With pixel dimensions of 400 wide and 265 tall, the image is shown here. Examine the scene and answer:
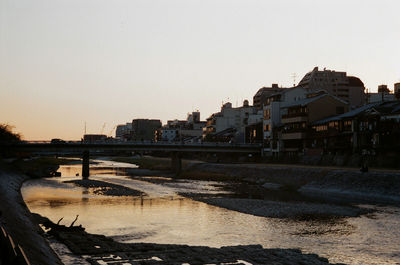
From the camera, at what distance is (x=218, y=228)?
106 feet

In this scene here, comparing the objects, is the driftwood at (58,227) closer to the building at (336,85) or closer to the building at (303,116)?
the building at (303,116)

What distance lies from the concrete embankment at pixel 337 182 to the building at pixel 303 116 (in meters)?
21.6

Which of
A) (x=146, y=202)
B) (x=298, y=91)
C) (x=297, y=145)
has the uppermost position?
(x=298, y=91)

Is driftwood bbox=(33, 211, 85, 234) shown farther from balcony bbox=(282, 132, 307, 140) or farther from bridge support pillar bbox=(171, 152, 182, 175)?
bridge support pillar bbox=(171, 152, 182, 175)

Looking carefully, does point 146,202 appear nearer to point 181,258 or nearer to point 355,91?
point 181,258

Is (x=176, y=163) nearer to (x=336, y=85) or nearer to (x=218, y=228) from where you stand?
(x=218, y=228)

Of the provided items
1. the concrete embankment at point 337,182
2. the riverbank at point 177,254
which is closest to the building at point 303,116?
the concrete embankment at point 337,182

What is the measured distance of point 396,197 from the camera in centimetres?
4606

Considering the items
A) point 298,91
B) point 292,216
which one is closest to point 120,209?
point 292,216

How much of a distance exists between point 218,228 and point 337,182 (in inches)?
1187

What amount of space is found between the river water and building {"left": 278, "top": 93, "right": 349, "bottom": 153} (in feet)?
189

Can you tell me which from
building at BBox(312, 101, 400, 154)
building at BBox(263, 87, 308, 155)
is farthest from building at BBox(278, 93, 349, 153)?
building at BBox(312, 101, 400, 154)

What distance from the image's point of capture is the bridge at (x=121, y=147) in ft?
308

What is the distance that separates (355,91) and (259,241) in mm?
178343
